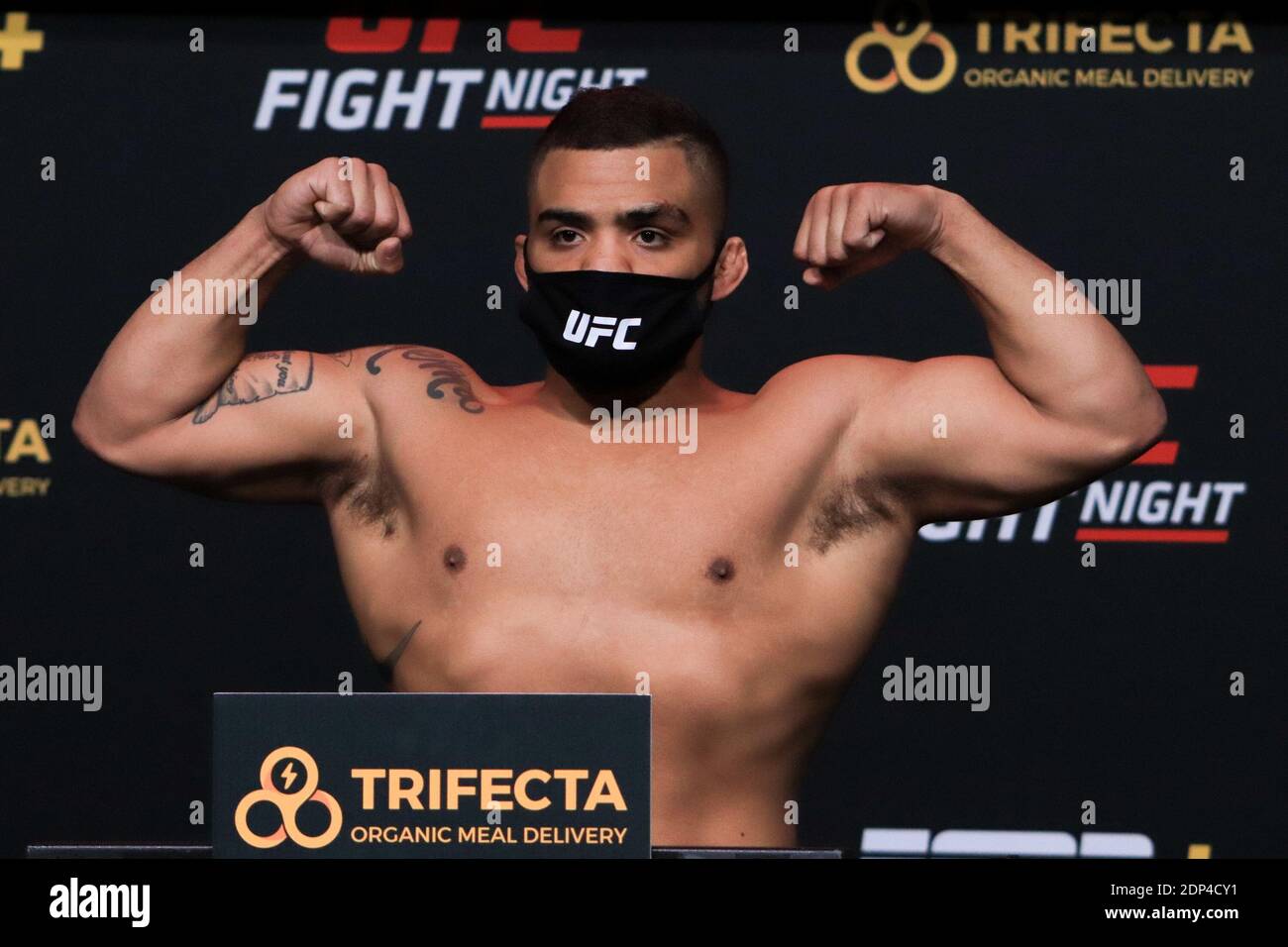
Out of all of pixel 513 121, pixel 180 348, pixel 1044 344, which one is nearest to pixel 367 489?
pixel 180 348

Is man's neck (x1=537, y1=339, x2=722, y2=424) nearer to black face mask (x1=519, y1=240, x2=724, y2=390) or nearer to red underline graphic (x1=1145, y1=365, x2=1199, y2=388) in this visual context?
black face mask (x1=519, y1=240, x2=724, y2=390)

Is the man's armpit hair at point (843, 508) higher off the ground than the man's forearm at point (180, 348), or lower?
lower

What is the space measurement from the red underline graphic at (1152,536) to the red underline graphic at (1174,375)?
0.98 ft

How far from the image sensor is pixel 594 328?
3744mm

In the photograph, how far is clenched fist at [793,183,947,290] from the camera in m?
3.59

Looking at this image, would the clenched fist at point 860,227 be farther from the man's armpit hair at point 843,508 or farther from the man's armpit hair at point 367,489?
the man's armpit hair at point 367,489

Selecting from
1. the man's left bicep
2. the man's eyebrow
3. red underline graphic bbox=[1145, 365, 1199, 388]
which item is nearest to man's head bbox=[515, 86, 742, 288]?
the man's eyebrow

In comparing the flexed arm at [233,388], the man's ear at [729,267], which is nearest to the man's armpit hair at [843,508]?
the man's ear at [729,267]

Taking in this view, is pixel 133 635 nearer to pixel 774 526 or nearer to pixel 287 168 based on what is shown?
pixel 287 168

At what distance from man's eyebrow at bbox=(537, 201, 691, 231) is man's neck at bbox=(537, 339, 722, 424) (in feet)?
0.73

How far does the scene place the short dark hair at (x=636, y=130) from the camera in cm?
388

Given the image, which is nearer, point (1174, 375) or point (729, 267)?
point (729, 267)

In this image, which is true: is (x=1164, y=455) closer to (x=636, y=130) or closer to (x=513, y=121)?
(x=513, y=121)

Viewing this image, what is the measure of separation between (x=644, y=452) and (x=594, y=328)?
0.83ft
